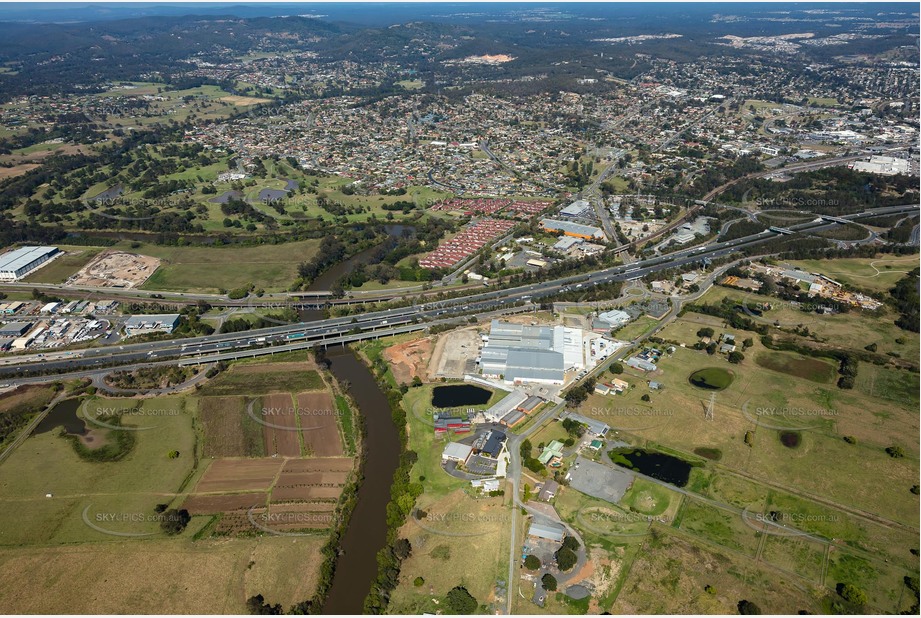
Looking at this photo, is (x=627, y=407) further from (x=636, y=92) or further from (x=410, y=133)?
(x=636, y=92)

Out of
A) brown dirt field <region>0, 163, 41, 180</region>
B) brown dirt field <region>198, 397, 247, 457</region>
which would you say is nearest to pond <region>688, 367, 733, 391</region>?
brown dirt field <region>198, 397, 247, 457</region>

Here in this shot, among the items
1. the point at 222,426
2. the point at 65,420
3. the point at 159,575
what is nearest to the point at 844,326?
the point at 222,426

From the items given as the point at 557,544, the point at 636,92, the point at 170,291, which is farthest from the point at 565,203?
the point at 636,92

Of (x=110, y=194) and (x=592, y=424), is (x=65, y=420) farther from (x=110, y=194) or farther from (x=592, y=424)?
(x=110, y=194)

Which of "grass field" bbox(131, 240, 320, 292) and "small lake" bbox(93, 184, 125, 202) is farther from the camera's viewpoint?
"small lake" bbox(93, 184, 125, 202)

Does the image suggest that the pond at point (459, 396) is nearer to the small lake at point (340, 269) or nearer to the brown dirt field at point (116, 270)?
the small lake at point (340, 269)

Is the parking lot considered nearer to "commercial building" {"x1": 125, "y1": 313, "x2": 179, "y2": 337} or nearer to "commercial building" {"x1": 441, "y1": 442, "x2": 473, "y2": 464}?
"commercial building" {"x1": 441, "y1": 442, "x2": 473, "y2": 464}
